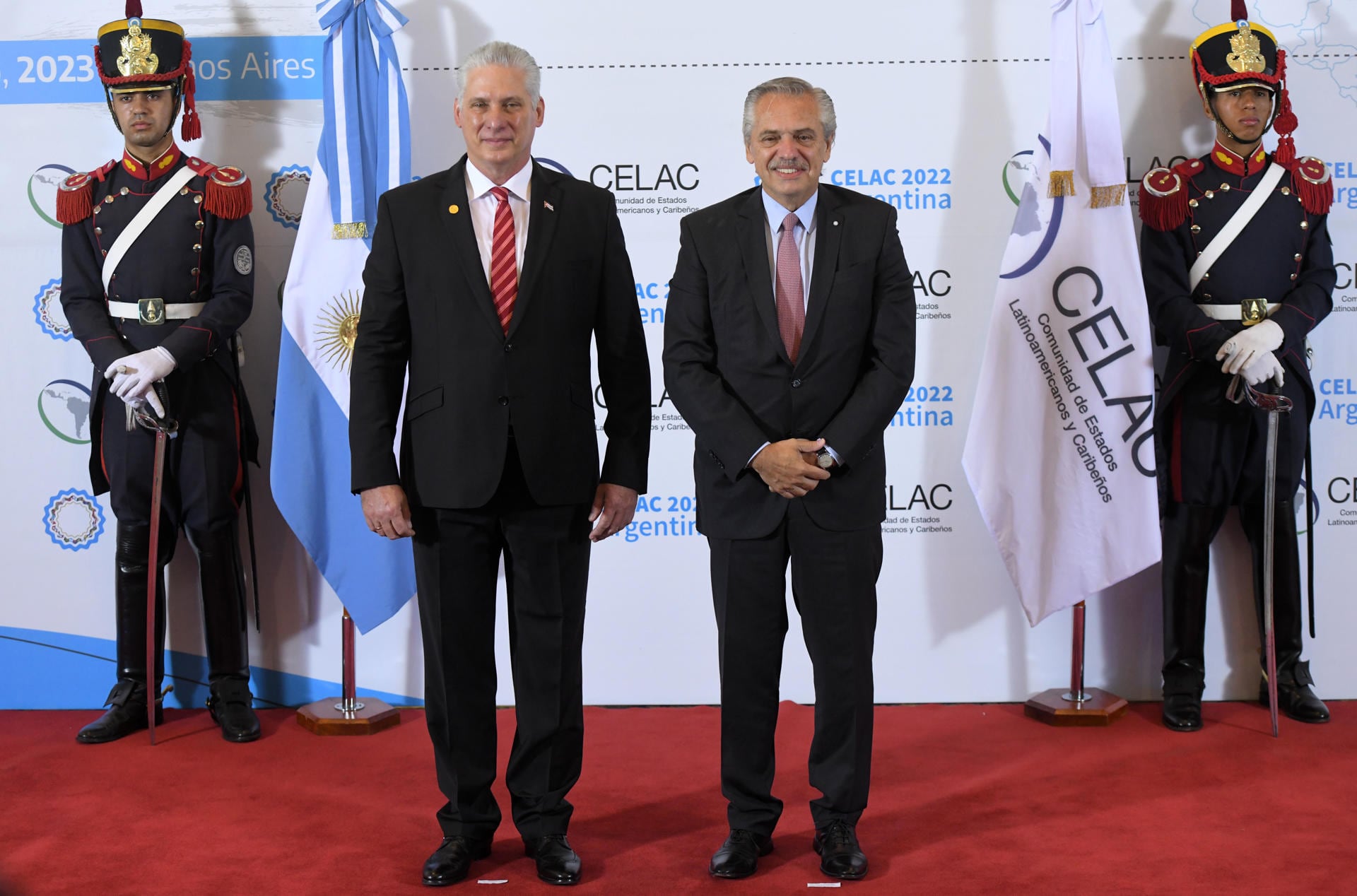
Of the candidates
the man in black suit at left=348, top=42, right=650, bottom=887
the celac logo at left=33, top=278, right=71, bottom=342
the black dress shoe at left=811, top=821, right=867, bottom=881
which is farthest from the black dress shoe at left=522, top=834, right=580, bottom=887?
the celac logo at left=33, top=278, right=71, bottom=342

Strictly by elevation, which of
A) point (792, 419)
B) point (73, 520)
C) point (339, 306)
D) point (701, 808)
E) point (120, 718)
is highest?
point (339, 306)

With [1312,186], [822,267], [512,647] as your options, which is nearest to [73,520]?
[512,647]

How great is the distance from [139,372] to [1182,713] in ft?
10.9

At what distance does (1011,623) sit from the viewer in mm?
4336

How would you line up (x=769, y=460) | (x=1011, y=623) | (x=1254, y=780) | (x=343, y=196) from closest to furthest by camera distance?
(x=769, y=460) → (x=1254, y=780) → (x=343, y=196) → (x=1011, y=623)

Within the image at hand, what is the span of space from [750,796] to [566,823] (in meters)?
0.42

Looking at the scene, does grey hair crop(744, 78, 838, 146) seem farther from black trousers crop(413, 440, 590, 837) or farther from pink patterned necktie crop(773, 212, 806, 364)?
black trousers crop(413, 440, 590, 837)

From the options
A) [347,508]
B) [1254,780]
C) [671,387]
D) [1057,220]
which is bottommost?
[1254,780]

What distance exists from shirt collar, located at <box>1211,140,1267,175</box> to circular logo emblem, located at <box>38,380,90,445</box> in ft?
12.4

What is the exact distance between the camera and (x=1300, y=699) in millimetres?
4047

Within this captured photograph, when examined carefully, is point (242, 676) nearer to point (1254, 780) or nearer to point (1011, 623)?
point (1011, 623)

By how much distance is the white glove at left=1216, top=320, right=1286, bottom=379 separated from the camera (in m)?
3.80

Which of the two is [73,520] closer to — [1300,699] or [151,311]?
[151,311]

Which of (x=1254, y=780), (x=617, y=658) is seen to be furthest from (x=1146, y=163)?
(x=617, y=658)
